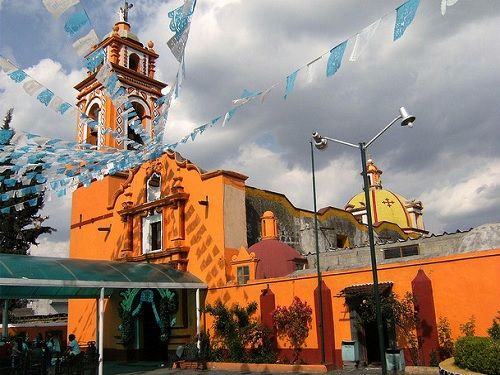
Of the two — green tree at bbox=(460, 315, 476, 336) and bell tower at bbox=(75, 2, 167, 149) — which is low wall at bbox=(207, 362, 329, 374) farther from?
bell tower at bbox=(75, 2, 167, 149)

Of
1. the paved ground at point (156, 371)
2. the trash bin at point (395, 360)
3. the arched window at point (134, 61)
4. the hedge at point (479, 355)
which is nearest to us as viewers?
the hedge at point (479, 355)

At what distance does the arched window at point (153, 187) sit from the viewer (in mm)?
26141

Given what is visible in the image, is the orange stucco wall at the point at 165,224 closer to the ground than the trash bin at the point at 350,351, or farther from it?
farther from it

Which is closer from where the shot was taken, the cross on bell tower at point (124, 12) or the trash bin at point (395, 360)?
the trash bin at point (395, 360)

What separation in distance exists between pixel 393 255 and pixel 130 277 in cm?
1128

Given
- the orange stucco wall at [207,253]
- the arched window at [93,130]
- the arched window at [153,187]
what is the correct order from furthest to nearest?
the arched window at [93,130]
the arched window at [153,187]
the orange stucco wall at [207,253]

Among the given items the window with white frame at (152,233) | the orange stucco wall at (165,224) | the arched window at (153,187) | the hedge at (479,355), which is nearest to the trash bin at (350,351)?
the hedge at (479,355)

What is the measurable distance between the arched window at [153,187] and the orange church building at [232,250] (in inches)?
2.7

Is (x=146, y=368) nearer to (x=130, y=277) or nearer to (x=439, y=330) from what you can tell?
(x=130, y=277)

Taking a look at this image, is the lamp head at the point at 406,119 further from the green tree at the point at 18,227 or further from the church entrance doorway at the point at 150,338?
the green tree at the point at 18,227

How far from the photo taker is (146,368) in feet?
69.5

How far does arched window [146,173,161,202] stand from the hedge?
17.6 meters

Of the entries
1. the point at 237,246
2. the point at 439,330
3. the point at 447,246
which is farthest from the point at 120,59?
the point at 439,330

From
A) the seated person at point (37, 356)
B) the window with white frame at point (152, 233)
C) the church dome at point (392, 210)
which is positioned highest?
the church dome at point (392, 210)
